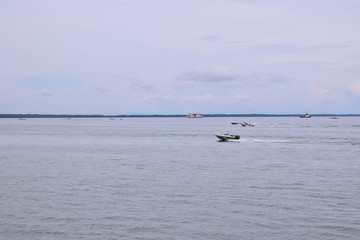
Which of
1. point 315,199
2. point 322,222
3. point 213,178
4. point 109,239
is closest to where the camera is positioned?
point 109,239

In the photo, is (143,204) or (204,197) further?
(204,197)

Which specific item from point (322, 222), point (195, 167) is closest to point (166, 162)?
point (195, 167)

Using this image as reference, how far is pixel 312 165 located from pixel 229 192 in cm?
2195

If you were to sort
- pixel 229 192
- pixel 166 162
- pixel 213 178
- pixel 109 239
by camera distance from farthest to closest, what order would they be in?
pixel 166 162 → pixel 213 178 → pixel 229 192 → pixel 109 239

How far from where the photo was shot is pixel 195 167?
5231cm

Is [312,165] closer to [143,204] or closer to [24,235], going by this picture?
[143,204]

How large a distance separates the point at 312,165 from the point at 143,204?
2907 cm

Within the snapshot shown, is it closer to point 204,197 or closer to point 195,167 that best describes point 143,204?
point 204,197

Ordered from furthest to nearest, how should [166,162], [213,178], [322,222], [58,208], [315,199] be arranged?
[166,162] → [213,178] → [315,199] → [58,208] → [322,222]

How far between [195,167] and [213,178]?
8954 millimetres

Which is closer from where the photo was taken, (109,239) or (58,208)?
(109,239)

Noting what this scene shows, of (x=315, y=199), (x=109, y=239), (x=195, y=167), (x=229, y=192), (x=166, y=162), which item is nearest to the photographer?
(x=109, y=239)

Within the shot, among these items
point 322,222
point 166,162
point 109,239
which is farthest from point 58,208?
point 166,162

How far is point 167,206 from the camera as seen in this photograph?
31.3 metres
